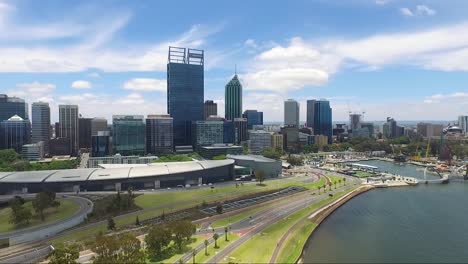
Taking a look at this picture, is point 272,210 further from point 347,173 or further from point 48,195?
point 347,173

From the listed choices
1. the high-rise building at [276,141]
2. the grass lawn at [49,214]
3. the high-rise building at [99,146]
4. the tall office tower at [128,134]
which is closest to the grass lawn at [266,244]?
the grass lawn at [49,214]

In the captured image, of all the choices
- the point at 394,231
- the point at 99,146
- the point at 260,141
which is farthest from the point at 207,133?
the point at 394,231

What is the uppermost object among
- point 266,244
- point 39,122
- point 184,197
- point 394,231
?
point 39,122

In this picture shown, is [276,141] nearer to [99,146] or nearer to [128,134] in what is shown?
[128,134]

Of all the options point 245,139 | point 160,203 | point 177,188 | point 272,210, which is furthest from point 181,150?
point 272,210

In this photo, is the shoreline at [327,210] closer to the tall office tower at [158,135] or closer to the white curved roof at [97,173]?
the white curved roof at [97,173]

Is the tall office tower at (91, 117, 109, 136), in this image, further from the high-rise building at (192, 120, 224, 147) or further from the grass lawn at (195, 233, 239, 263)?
the grass lawn at (195, 233, 239, 263)

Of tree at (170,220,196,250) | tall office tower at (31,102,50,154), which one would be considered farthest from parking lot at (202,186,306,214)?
tall office tower at (31,102,50,154)
